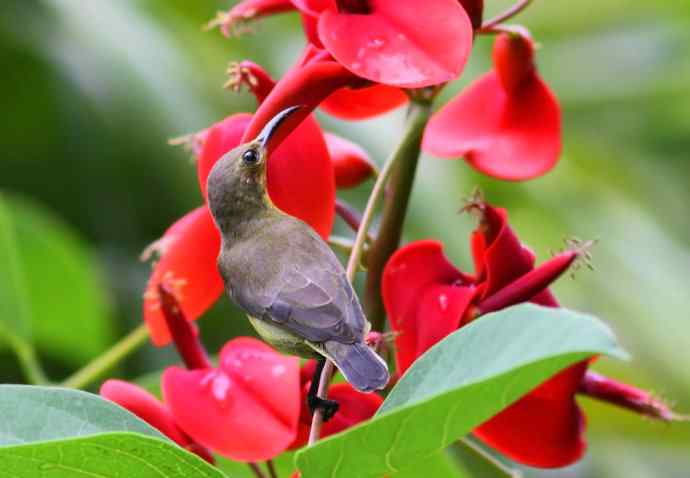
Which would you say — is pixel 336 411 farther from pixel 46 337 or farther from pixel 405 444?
pixel 46 337

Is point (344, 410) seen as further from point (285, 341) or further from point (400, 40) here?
point (400, 40)

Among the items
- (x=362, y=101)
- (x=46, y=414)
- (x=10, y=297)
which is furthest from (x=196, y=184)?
(x=46, y=414)

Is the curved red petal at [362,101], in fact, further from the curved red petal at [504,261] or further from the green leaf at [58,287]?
the green leaf at [58,287]

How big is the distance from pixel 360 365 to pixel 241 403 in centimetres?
10

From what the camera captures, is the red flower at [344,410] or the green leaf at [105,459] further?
the red flower at [344,410]

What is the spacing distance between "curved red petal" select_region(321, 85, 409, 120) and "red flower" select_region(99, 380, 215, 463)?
0.83ft

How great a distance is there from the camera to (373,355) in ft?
2.43

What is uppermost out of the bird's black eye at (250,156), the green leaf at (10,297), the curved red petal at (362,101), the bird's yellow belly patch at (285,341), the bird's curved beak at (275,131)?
the bird's curved beak at (275,131)

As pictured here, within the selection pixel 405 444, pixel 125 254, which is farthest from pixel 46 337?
pixel 405 444

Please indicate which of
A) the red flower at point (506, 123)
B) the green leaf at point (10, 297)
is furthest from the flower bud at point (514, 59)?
the green leaf at point (10, 297)

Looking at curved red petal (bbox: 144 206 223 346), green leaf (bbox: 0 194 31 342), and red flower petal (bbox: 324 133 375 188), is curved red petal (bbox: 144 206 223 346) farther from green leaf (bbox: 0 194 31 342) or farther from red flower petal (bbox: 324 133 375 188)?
green leaf (bbox: 0 194 31 342)

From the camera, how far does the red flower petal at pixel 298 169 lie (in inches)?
31.4

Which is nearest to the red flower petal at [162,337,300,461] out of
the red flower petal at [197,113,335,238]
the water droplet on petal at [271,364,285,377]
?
the water droplet on petal at [271,364,285,377]

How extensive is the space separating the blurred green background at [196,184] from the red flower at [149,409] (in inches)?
32.4
